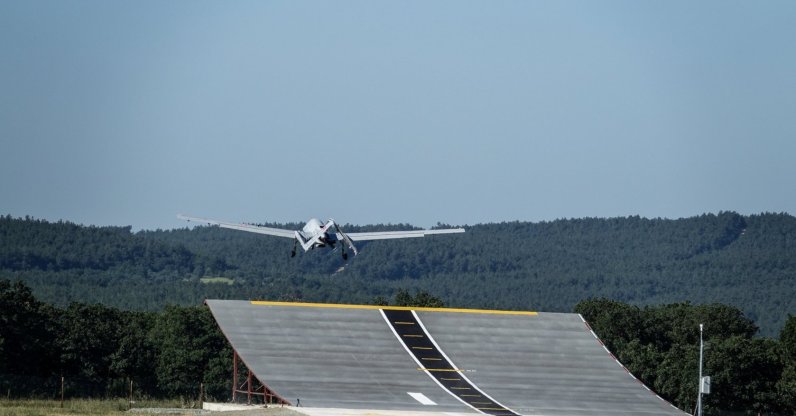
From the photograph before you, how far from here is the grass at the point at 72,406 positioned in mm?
82688

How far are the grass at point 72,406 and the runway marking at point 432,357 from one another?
49.1 ft

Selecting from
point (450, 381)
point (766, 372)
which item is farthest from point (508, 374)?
point (766, 372)

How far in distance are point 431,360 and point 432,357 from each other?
0.64m

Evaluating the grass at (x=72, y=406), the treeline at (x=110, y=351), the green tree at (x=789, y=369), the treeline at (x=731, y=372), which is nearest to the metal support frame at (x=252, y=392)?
the grass at (x=72, y=406)

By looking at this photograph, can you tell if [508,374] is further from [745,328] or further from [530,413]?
[745,328]


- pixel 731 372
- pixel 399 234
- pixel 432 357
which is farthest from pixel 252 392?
pixel 731 372

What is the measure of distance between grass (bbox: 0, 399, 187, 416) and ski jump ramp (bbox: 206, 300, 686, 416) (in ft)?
25.1

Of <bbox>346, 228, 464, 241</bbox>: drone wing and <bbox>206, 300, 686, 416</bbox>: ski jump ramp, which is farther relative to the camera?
<bbox>346, 228, 464, 241</bbox>: drone wing

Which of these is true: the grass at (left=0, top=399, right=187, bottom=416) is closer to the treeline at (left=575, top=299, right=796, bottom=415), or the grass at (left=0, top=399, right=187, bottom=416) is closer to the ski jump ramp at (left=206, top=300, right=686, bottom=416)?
the ski jump ramp at (left=206, top=300, right=686, bottom=416)

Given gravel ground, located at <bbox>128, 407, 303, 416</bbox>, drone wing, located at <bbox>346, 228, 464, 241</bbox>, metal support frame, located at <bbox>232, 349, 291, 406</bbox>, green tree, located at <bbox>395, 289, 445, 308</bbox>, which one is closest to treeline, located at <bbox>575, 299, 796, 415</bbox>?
drone wing, located at <bbox>346, 228, 464, 241</bbox>

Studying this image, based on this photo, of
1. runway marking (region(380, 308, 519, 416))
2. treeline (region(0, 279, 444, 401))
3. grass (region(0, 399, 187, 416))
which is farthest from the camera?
treeline (region(0, 279, 444, 401))

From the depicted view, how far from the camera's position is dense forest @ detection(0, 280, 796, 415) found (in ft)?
336

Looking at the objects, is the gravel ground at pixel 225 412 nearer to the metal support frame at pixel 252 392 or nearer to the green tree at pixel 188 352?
the metal support frame at pixel 252 392

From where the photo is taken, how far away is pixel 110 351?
116875 mm
